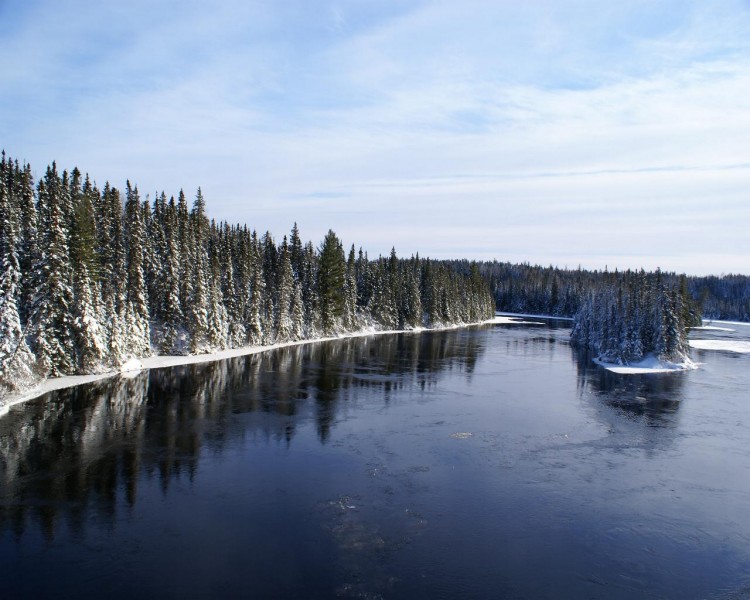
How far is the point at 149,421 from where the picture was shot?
36.2m

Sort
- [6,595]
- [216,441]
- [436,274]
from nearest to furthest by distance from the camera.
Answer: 1. [6,595]
2. [216,441]
3. [436,274]

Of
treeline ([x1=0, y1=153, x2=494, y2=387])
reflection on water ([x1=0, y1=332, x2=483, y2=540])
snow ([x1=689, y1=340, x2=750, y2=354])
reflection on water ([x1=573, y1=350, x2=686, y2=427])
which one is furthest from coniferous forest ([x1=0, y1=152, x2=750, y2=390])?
snow ([x1=689, y1=340, x2=750, y2=354])

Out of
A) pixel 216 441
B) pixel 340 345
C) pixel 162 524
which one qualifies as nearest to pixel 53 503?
pixel 162 524

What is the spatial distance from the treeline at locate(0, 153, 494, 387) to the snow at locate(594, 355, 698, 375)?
49.4 m

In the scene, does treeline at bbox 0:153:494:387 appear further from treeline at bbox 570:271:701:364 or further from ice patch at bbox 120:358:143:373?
treeline at bbox 570:271:701:364

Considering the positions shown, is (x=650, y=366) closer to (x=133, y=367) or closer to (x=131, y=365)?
(x=133, y=367)

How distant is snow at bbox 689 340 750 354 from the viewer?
9519cm

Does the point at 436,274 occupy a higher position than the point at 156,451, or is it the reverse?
the point at 436,274

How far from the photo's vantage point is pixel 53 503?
2259 cm

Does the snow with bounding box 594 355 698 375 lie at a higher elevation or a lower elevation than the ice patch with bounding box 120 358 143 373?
lower

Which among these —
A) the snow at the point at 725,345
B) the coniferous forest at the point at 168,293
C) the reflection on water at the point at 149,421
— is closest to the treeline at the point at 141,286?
the coniferous forest at the point at 168,293

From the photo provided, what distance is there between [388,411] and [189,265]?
124ft

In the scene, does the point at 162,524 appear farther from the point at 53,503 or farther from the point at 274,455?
the point at 274,455

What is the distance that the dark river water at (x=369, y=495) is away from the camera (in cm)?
1794
